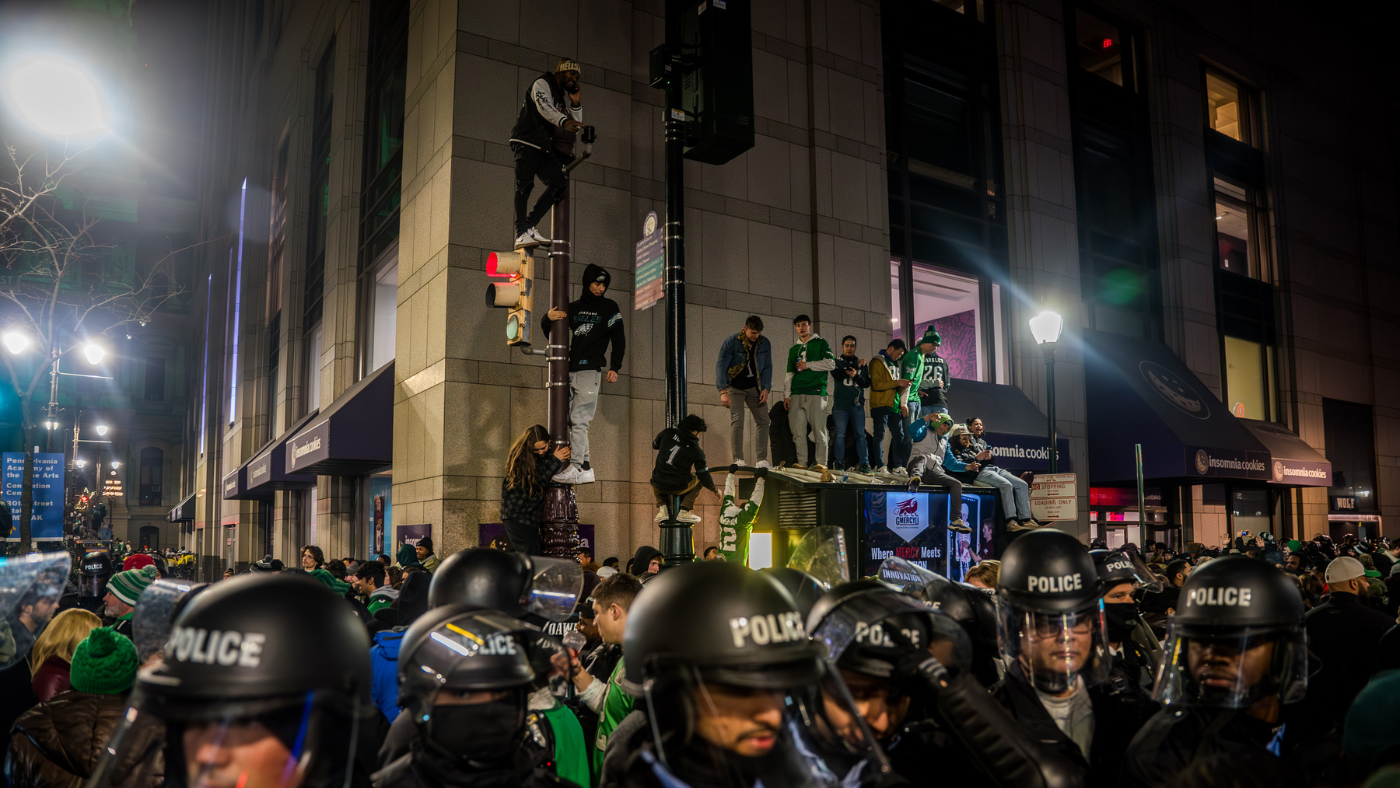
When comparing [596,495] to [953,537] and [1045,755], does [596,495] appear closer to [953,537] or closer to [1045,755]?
[953,537]

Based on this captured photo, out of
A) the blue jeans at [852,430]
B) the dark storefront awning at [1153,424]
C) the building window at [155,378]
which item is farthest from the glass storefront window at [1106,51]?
the building window at [155,378]

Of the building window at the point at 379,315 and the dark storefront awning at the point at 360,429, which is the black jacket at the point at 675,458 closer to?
the dark storefront awning at the point at 360,429

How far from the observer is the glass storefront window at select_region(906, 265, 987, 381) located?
64.0ft

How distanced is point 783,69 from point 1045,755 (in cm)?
1528

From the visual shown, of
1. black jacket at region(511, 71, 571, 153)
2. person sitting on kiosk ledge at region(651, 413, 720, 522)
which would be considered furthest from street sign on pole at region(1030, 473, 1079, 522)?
black jacket at region(511, 71, 571, 153)

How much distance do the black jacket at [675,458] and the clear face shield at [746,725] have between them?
6.22 m

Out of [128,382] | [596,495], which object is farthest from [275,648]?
[128,382]

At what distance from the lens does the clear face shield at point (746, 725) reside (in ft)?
7.04

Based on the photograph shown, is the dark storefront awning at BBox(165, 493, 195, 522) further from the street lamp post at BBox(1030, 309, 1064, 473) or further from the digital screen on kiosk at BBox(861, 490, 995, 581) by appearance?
the street lamp post at BBox(1030, 309, 1064, 473)

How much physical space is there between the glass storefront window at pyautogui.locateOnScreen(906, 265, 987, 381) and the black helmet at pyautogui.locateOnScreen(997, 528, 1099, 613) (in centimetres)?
1640

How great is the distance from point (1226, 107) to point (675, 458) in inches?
1044

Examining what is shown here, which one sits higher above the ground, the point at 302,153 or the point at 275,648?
the point at 302,153

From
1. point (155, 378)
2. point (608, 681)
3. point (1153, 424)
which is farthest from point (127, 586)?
point (155, 378)

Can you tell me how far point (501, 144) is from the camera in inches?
520
